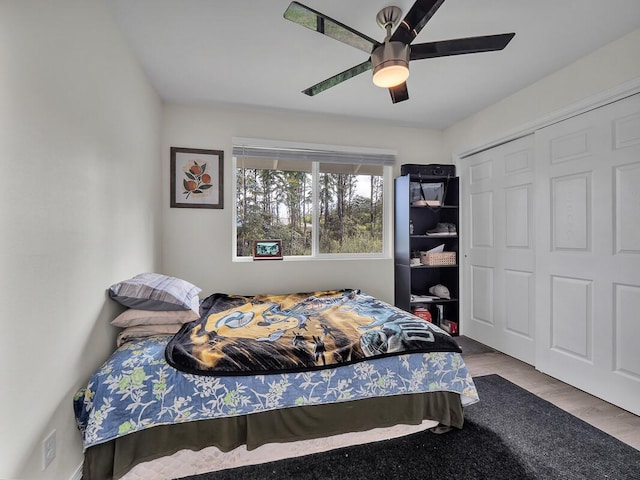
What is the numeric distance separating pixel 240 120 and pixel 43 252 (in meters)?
2.35

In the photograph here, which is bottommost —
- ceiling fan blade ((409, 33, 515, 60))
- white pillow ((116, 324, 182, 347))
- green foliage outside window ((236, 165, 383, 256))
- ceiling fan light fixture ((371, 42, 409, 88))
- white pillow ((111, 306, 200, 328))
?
white pillow ((116, 324, 182, 347))

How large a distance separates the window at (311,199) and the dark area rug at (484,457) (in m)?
2.03

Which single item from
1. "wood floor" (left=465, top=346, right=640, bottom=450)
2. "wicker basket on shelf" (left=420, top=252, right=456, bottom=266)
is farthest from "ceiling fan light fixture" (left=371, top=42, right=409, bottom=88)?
"wood floor" (left=465, top=346, right=640, bottom=450)

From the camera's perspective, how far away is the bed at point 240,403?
4.50 feet

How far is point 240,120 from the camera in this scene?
3117 millimetres

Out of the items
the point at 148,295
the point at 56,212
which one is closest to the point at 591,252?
the point at 148,295

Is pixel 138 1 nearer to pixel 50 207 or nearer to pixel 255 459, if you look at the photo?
pixel 50 207

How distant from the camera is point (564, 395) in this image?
224 cm

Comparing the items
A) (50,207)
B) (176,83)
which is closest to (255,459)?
(50,207)

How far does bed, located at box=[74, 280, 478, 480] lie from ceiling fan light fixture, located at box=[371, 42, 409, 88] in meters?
1.46

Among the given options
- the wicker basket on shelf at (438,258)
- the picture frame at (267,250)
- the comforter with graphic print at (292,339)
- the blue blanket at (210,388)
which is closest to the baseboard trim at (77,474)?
the blue blanket at (210,388)

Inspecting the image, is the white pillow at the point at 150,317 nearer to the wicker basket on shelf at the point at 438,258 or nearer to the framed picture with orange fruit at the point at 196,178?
the framed picture with orange fruit at the point at 196,178

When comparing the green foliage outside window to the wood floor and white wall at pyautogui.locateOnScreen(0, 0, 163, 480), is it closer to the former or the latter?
white wall at pyautogui.locateOnScreen(0, 0, 163, 480)

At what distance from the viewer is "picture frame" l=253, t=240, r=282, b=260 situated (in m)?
3.18
